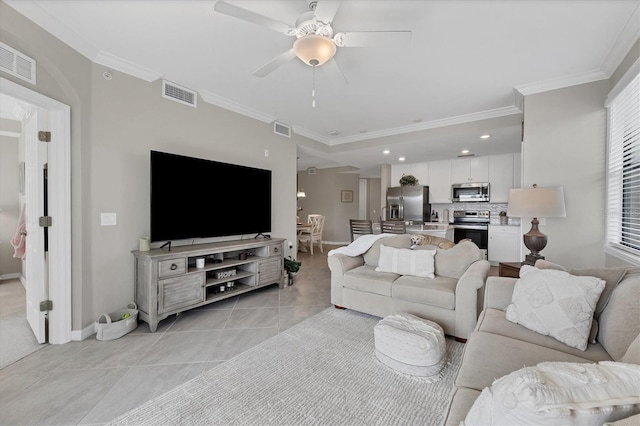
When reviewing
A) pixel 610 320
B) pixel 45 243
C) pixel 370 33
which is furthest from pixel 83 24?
pixel 610 320

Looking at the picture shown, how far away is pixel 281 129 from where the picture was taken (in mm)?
4488

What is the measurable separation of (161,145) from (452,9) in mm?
3131

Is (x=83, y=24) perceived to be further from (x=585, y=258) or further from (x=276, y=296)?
(x=585, y=258)

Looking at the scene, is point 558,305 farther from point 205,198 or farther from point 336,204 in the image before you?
point 336,204

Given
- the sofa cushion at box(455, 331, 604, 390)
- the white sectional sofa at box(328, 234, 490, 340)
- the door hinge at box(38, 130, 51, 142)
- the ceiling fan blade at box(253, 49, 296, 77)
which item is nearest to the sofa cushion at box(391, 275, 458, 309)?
the white sectional sofa at box(328, 234, 490, 340)

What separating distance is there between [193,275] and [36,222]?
4.57 feet

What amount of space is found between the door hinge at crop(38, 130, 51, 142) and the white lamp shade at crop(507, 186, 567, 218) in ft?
14.9

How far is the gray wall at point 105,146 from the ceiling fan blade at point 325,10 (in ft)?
7.31

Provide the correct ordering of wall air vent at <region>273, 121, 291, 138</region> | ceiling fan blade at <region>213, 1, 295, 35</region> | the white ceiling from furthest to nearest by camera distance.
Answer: wall air vent at <region>273, 121, 291, 138</region> < the white ceiling < ceiling fan blade at <region>213, 1, 295, 35</region>

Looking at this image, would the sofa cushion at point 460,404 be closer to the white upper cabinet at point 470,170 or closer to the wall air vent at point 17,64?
the wall air vent at point 17,64

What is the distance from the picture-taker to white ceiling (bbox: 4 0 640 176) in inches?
76.4

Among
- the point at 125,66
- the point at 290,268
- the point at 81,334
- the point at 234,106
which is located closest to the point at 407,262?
the point at 290,268

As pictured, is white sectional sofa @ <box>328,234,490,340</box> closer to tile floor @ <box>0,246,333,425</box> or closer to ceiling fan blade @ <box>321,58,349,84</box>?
tile floor @ <box>0,246,333,425</box>

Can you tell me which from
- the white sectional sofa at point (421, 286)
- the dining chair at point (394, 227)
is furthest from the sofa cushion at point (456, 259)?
the dining chair at point (394, 227)
